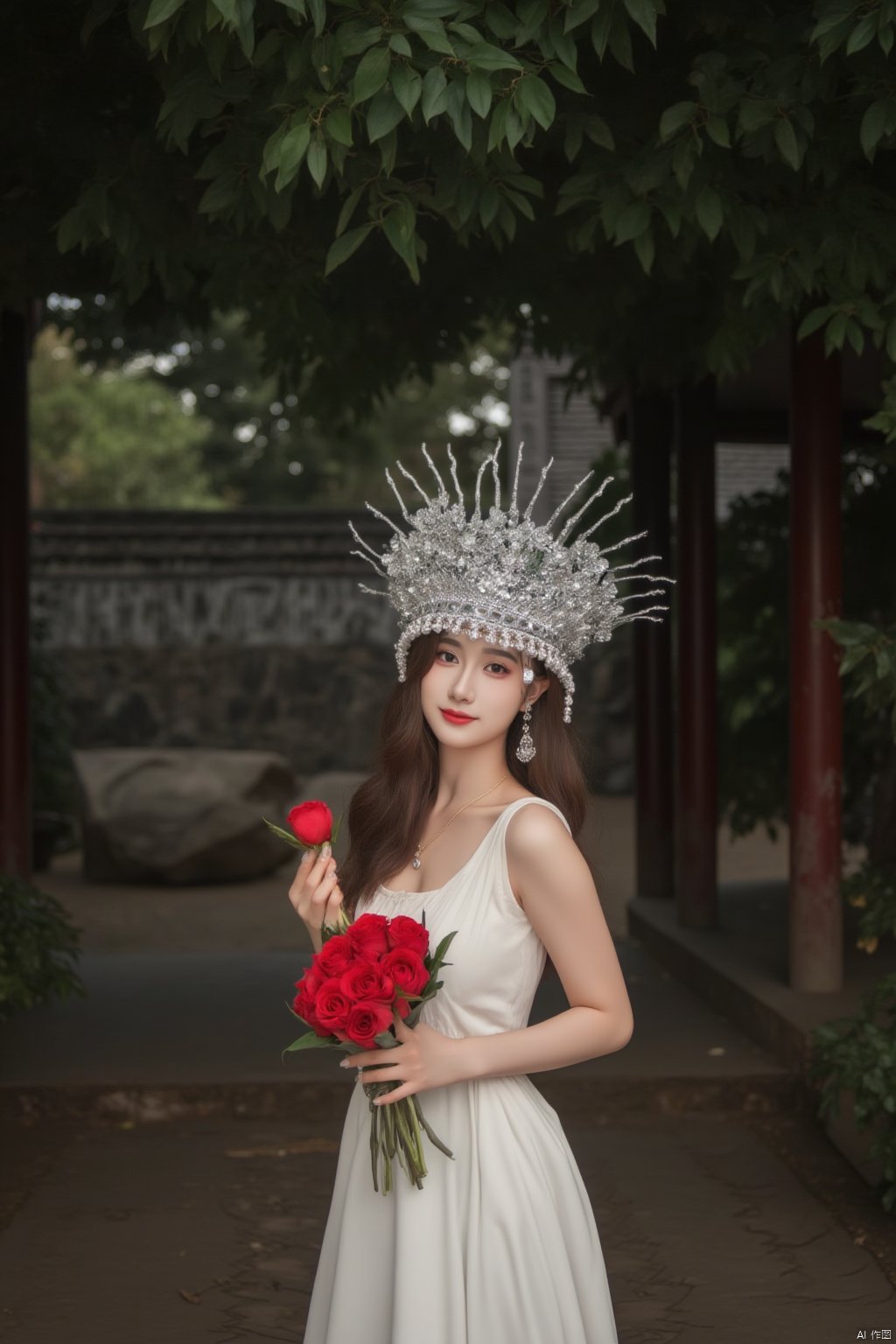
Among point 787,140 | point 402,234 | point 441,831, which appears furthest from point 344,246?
point 441,831

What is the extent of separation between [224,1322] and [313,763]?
12.3m

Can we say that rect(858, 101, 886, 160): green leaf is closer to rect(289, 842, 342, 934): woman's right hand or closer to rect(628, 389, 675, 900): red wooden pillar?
rect(289, 842, 342, 934): woman's right hand

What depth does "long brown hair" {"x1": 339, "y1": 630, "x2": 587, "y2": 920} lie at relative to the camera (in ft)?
8.75

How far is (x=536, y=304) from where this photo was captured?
6004 mm

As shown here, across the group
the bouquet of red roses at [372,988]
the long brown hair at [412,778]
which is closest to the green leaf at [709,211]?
the long brown hair at [412,778]

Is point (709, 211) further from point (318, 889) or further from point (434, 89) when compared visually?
point (318, 889)

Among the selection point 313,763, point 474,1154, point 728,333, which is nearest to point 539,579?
point 474,1154

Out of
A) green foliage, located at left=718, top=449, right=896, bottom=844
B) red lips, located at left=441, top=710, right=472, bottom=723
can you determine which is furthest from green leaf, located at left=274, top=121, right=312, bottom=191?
green foliage, located at left=718, top=449, right=896, bottom=844

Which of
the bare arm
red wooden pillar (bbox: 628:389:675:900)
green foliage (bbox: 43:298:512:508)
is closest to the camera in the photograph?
the bare arm

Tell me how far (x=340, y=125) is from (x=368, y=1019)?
5.73ft

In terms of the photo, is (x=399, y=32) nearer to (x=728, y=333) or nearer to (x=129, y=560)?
(x=728, y=333)

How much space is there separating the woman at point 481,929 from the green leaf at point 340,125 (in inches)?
32.8

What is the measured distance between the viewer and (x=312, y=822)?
2391 mm

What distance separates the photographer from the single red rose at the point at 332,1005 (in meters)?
2.21
